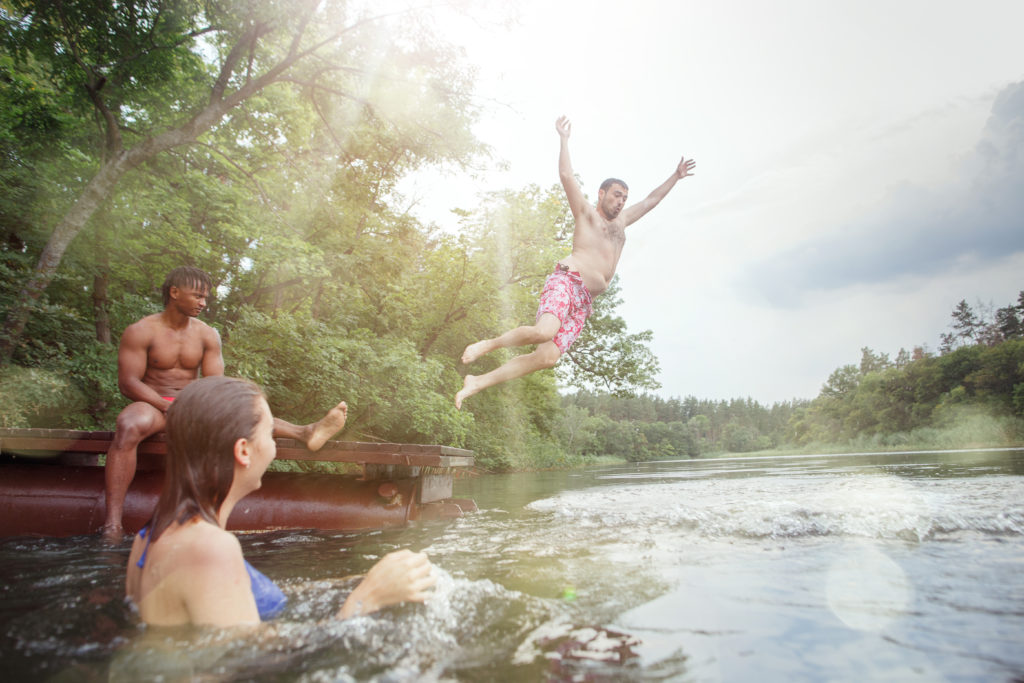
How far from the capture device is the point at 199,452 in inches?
65.1

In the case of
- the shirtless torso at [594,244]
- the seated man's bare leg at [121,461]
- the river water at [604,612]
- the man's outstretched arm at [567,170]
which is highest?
the man's outstretched arm at [567,170]

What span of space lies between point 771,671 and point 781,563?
1.49 metres

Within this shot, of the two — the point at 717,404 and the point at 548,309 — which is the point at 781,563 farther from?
the point at 717,404

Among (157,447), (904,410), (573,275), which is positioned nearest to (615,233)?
(573,275)

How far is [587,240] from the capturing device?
5.14m

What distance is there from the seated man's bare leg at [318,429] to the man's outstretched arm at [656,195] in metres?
3.29

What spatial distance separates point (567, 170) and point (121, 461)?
4.00 meters

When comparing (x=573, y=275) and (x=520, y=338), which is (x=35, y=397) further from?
(x=573, y=275)

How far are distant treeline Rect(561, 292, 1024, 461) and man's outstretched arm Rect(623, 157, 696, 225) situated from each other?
19.5m

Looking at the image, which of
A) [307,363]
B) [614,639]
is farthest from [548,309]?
[307,363]

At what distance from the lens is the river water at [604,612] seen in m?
1.46

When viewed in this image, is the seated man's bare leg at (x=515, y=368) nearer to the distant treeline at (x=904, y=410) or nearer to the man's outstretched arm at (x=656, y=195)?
the man's outstretched arm at (x=656, y=195)

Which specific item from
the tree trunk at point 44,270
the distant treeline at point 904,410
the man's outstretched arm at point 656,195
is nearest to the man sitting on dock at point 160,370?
→ the man's outstretched arm at point 656,195

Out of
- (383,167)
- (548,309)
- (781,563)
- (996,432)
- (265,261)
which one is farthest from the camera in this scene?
(996,432)
